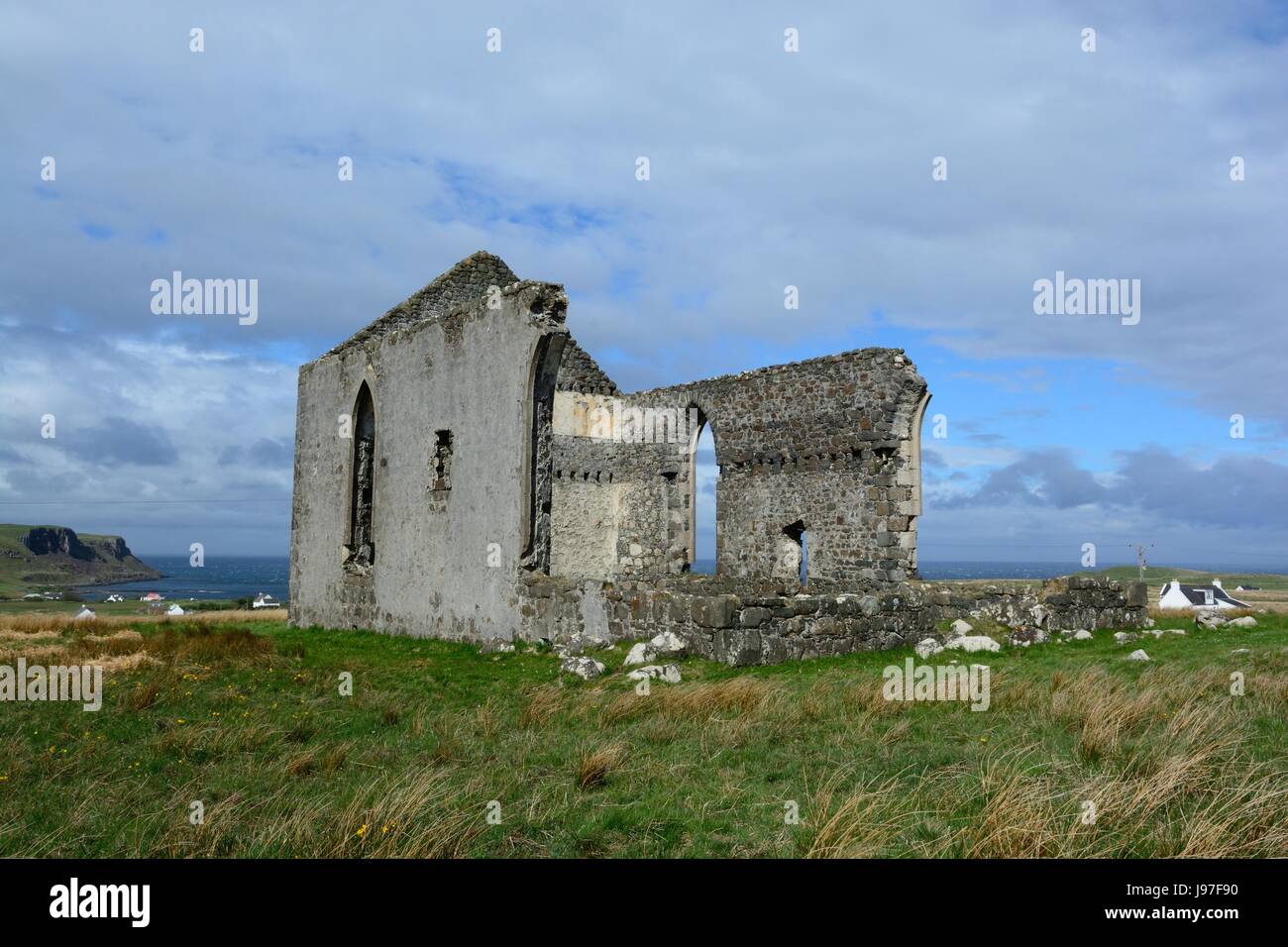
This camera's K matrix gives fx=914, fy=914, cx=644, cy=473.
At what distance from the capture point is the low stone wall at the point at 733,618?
36.5 ft

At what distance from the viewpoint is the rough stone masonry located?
42.7ft

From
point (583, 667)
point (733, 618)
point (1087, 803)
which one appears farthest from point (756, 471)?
point (1087, 803)

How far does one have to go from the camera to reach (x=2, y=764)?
622 centimetres

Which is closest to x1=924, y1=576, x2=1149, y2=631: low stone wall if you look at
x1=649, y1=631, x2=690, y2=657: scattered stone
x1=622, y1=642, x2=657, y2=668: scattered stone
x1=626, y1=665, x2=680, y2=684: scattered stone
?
x1=649, y1=631, x2=690, y2=657: scattered stone

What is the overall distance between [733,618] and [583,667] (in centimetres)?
193

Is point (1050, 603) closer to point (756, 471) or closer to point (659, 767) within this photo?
point (756, 471)

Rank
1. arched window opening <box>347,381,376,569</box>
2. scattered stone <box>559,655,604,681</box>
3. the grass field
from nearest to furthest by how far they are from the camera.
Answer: the grass field < scattered stone <box>559,655,604,681</box> < arched window opening <box>347,381,376,569</box>

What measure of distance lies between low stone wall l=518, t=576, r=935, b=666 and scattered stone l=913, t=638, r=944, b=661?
0.46 m

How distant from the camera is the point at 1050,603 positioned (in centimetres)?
1438

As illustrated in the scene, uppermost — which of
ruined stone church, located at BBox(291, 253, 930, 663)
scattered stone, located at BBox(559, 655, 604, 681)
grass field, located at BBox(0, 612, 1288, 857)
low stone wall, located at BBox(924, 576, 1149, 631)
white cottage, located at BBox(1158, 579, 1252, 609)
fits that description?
ruined stone church, located at BBox(291, 253, 930, 663)

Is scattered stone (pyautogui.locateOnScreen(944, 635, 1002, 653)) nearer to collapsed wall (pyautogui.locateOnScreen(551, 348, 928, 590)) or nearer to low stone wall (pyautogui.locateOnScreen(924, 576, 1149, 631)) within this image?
low stone wall (pyautogui.locateOnScreen(924, 576, 1149, 631))

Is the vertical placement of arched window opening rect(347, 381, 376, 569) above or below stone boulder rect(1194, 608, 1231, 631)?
above
